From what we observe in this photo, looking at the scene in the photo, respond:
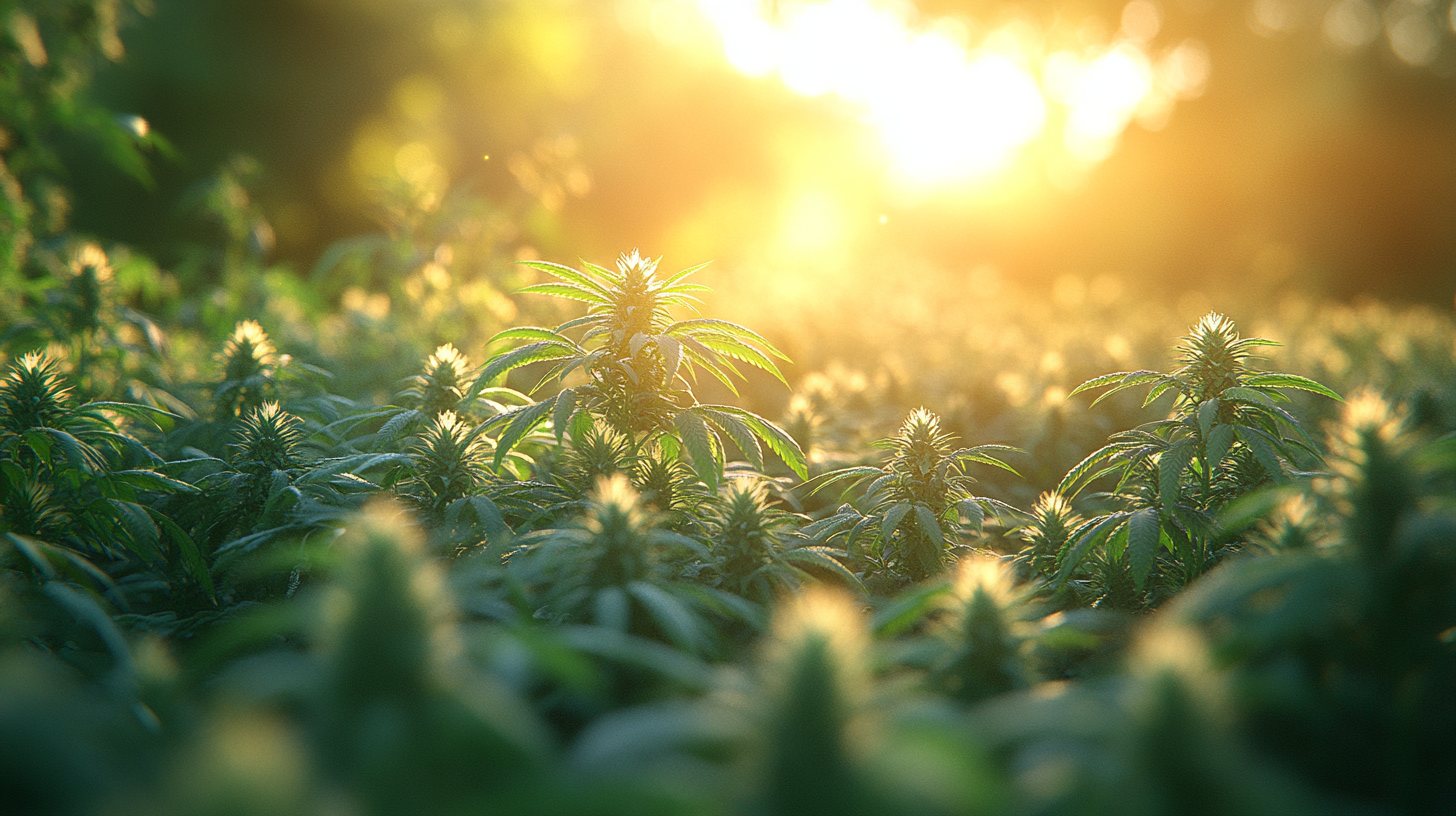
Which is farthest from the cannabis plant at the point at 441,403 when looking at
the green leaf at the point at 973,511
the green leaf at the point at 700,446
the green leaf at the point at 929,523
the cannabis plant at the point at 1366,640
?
the cannabis plant at the point at 1366,640

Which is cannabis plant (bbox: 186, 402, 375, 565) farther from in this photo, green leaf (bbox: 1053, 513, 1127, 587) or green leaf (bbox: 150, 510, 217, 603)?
green leaf (bbox: 1053, 513, 1127, 587)

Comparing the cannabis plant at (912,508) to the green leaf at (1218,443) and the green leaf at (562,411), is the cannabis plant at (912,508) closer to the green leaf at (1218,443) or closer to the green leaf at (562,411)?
the green leaf at (1218,443)

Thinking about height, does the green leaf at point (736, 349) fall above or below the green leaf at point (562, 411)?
above

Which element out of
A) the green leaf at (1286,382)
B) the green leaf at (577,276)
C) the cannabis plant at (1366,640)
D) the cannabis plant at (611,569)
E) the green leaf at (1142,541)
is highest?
the green leaf at (577,276)

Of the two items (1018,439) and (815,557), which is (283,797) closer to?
(815,557)

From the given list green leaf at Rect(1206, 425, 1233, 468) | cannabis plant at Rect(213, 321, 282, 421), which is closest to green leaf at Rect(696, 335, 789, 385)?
green leaf at Rect(1206, 425, 1233, 468)

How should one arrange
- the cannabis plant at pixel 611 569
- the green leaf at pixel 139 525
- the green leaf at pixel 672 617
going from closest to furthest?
the green leaf at pixel 672 617
the cannabis plant at pixel 611 569
the green leaf at pixel 139 525

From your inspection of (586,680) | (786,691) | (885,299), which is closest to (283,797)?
(586,680)
